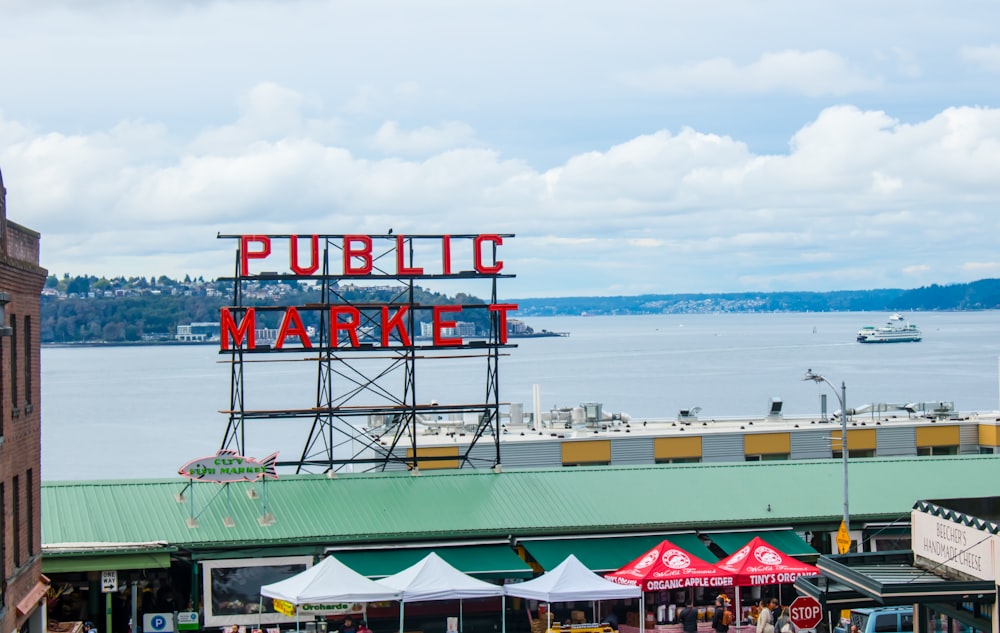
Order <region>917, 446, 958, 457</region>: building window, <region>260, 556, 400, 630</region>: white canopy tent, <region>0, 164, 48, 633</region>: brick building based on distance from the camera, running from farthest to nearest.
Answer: <region>917, 446, 958, 457</region>: building window → <region>260, 556, 400, 630</region>: white canopy tent → <region>0, 164, 48, 633</region>: brick building

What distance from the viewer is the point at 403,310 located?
41.5 metres

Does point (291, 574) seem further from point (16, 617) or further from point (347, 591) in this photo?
point (16, 617)

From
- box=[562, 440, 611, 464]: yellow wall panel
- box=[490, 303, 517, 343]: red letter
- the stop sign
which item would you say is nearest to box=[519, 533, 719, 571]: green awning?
the stop sign

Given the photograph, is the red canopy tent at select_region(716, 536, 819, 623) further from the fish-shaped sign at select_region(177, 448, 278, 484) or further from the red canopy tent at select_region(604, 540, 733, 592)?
the fish-shaped sign at select_region(177, 448, 278, 484)

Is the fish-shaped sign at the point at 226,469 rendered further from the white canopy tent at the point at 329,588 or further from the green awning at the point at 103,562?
the white canopy tent at the point at 329,588

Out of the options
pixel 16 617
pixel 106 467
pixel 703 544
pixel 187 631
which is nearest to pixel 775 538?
pixel 703 544

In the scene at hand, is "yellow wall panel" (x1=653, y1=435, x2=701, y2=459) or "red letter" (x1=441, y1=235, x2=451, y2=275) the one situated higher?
"red letter" (x1=441, y1=235, x2=451, y2=275)

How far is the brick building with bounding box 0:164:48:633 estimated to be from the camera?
26.1 m

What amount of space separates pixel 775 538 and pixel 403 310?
1338 centimetres

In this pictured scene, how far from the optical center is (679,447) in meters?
57.2

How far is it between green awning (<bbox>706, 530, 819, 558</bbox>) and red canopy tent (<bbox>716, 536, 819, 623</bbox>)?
1.79m

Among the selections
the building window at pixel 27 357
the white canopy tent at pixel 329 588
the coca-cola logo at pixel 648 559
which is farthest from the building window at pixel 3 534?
the coca-cola logo at pixel 648 559

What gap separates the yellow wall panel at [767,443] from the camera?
191ft

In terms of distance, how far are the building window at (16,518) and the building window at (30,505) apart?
2.50 feet
